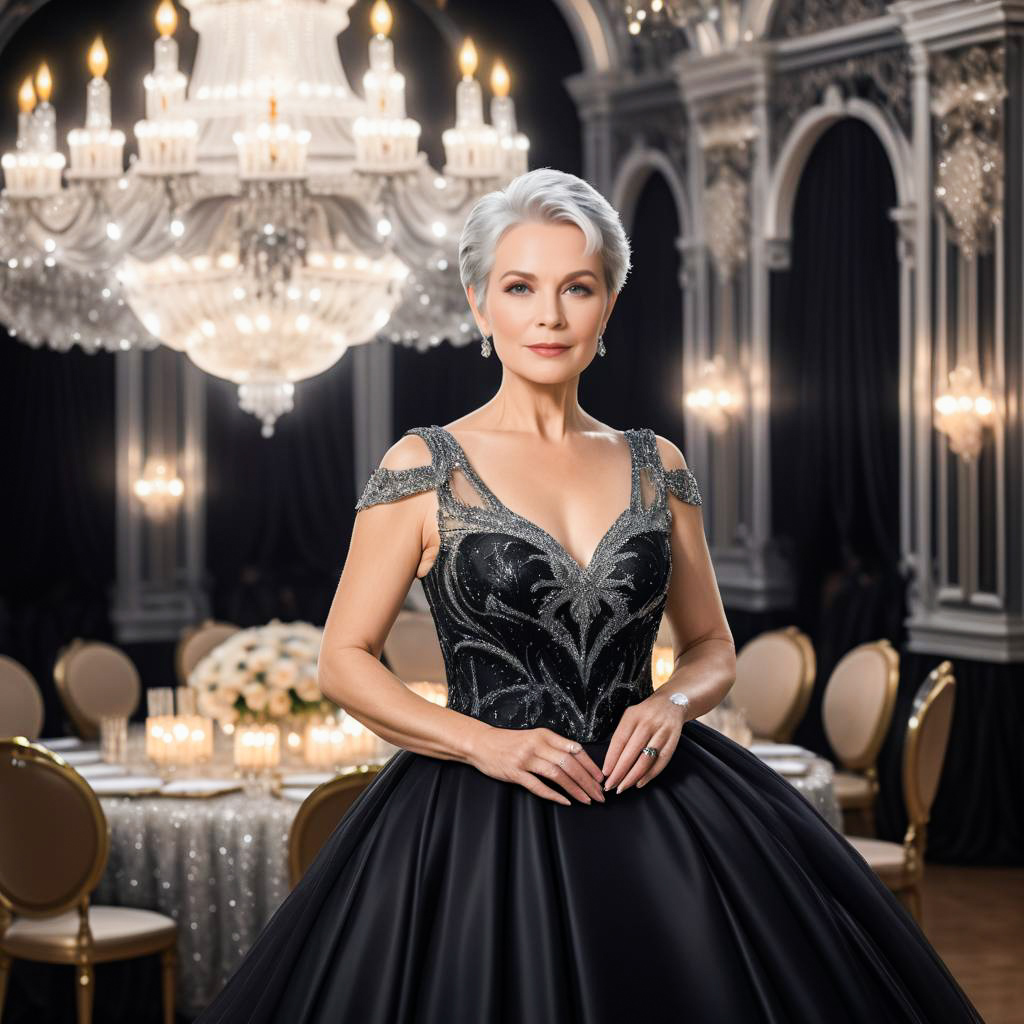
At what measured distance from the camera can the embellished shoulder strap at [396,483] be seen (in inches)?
84.2

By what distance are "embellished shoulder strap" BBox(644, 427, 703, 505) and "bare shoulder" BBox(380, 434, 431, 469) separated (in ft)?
1.02

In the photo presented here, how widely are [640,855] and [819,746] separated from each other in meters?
6.79

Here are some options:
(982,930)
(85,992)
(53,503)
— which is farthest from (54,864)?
(53,503)

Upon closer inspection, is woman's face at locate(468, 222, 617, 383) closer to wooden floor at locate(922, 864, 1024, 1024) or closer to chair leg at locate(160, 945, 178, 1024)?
chair leg at locate(160, 945, 178, 1024)

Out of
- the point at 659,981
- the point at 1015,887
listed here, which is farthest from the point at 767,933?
the point at 1015,887

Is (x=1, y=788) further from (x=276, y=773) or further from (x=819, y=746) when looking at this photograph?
(x=819, y=746)

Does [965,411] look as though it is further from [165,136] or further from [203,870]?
[203,870]

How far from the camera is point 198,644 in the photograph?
7277 mm

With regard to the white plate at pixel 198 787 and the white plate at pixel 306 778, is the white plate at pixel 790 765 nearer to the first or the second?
the white plate at pixel 306 778

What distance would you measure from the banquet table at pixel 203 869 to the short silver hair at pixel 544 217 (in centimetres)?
291

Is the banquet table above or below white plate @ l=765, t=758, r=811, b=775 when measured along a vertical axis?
below

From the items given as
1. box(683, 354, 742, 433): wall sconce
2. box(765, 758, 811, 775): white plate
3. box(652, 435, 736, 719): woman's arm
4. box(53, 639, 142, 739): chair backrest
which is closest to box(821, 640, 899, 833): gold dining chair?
box(765, 758, 811, 775): white plate

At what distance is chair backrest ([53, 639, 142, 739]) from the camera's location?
21.6ft

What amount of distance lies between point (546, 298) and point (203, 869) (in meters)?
3.15
